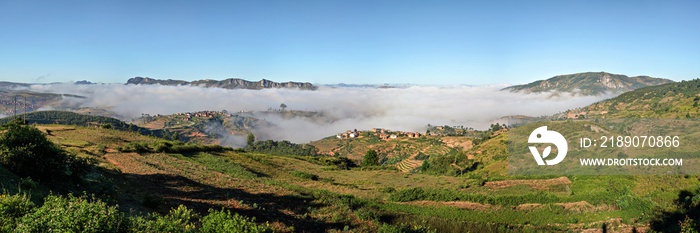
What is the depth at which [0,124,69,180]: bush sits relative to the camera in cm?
1357

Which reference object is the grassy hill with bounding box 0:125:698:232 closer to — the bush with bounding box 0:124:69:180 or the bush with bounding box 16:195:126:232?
the bush with bounding box 0:124:69:180

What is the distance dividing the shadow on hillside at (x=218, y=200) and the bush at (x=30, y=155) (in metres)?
3.07

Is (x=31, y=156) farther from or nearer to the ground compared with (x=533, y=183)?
farther from the ground

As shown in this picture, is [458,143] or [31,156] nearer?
[31,156]

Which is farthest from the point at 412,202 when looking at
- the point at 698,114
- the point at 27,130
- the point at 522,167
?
the point at 698,114

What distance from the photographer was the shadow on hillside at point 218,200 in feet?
46.4

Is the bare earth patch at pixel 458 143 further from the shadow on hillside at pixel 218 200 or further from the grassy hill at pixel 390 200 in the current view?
the shadow on hillside at pixel 218 200

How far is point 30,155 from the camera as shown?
1388 centimetres

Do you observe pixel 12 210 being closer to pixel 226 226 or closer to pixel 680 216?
pixel 226 226

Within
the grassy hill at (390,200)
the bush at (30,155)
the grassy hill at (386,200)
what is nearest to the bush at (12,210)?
the grassy hill at (390,200)

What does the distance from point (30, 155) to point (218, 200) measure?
7.39 m

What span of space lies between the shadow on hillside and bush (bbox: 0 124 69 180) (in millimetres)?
3067

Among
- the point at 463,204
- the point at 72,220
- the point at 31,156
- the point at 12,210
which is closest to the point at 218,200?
the point at 31,156

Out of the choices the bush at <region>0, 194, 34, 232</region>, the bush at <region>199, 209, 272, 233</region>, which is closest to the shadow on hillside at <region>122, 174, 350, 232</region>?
the bush at <region>199, 209, 272, 233</region>
